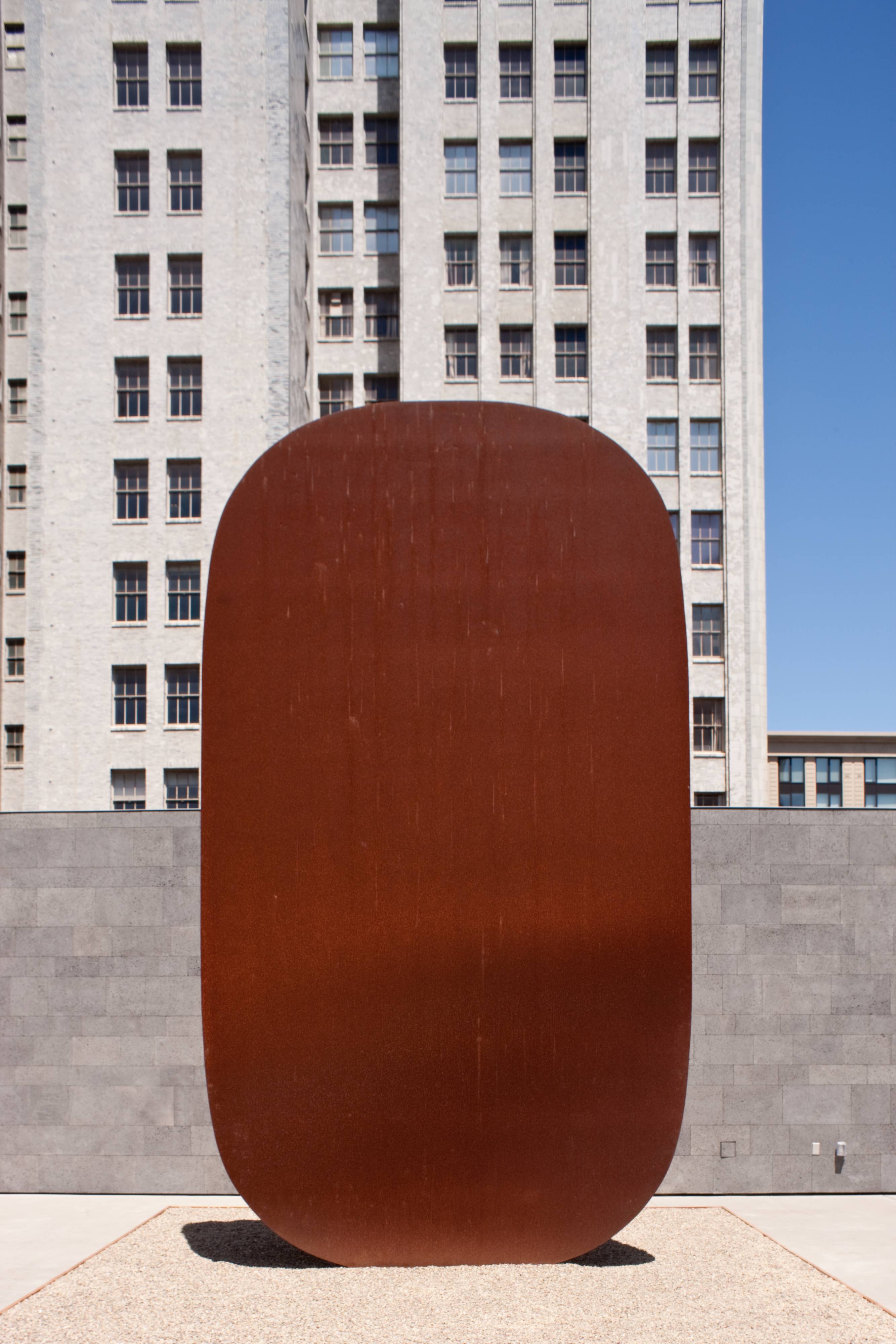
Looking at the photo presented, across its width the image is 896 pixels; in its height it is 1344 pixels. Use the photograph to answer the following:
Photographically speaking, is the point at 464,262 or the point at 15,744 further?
the point at 15,744

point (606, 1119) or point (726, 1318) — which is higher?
point (606, 1119)

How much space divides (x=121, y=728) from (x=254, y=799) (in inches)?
906

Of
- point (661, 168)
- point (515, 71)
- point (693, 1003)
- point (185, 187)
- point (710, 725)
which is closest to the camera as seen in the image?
point (693, 1003)

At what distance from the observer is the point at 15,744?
35.5m

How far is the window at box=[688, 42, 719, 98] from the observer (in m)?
34.2

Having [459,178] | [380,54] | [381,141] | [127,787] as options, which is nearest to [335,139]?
[381,141]

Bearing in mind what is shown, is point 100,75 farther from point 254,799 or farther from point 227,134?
point 254,799

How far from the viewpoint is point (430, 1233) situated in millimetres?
8906

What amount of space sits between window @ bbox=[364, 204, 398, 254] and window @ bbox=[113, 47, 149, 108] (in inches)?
292

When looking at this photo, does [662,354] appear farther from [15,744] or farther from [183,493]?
[15,744]

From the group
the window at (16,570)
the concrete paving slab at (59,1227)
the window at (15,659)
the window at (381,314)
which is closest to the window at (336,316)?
the window at (381,314)

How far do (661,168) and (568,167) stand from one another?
10.3 feet

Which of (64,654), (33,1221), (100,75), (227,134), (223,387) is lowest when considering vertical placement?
(33,1221)

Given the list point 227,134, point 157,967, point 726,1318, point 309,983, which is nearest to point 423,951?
point 309,983
